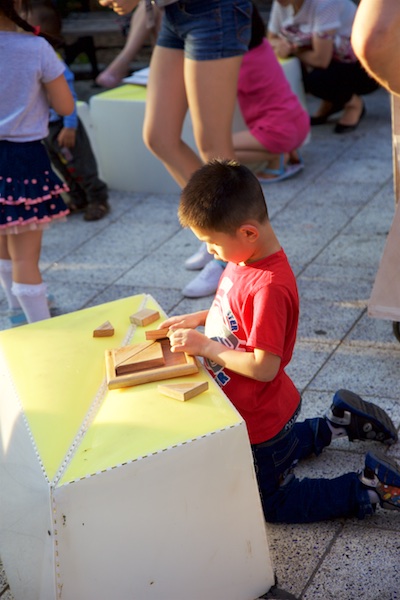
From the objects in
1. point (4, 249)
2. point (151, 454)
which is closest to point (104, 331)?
point (151, 454)

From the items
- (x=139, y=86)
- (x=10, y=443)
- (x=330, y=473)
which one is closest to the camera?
(x=10, y=443)

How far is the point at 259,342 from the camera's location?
7.61 ft

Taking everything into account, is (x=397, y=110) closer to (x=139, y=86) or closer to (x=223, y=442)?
(x=223, y=442)

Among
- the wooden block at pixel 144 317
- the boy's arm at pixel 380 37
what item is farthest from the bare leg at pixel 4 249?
the boy's arm at pixel 380 37

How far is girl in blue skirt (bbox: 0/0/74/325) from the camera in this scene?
3459 mm

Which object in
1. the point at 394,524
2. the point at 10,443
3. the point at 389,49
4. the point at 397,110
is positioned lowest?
the point at 394,524

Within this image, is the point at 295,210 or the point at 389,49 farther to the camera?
the point at 295,210

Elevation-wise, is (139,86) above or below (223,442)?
below

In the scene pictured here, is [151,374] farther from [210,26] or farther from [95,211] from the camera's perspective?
[95,211]

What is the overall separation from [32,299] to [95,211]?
1.70 m

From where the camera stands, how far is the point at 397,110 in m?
3.05

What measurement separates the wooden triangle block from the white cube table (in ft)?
0.21

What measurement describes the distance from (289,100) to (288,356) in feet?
11.0

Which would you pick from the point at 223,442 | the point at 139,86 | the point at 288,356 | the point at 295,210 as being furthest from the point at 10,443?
the point at 139,86
